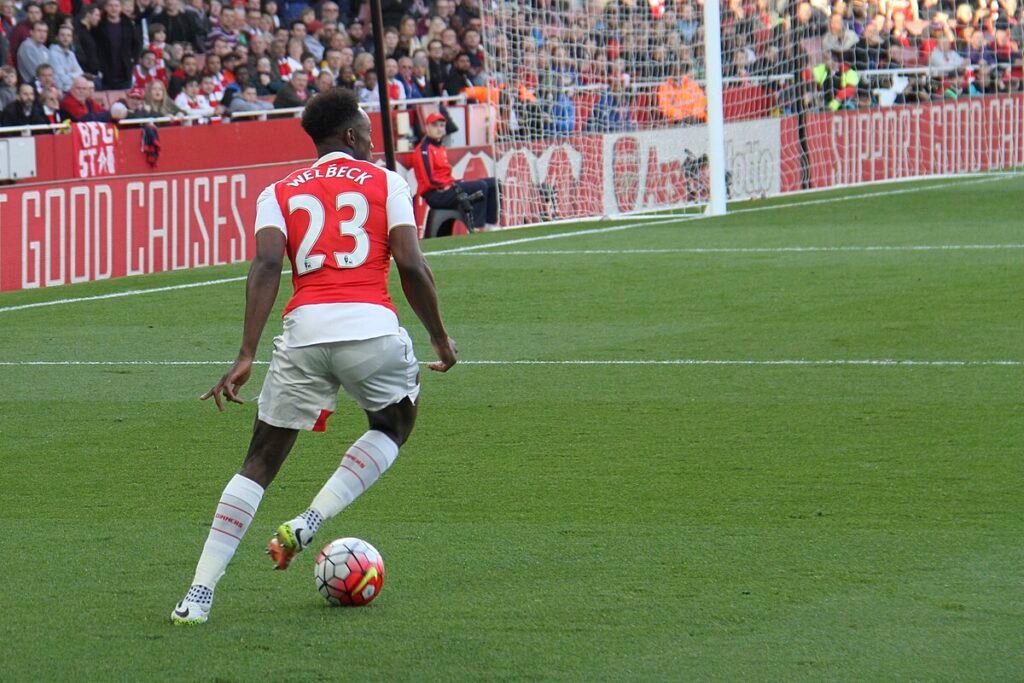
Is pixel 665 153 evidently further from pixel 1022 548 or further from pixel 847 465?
pixel 1022 548

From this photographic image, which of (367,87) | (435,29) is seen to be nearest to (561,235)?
(367,87)

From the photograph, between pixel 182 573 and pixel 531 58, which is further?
pixel 531 58

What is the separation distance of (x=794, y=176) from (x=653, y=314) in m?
12.1

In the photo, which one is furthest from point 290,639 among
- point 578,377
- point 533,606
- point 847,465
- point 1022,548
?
point 578,377

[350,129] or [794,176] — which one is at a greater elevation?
[350,129]

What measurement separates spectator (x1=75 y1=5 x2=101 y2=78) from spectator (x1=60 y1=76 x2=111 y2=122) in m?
1.40

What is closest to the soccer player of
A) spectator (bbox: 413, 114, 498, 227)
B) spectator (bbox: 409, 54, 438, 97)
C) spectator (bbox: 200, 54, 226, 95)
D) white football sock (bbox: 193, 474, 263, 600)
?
white football sock (bbox: 193, 474, 263, 600)

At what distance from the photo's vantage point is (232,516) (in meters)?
5.66

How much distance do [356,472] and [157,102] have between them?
1636cm

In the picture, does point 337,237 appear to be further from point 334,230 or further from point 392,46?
point 392,46

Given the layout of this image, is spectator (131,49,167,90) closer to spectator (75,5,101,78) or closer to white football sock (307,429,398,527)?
spectator (75,5,101,78)

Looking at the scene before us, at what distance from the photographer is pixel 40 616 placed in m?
5.76

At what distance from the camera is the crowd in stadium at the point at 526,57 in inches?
844

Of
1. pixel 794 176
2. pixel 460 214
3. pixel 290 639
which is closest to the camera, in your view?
pixel 290 639
